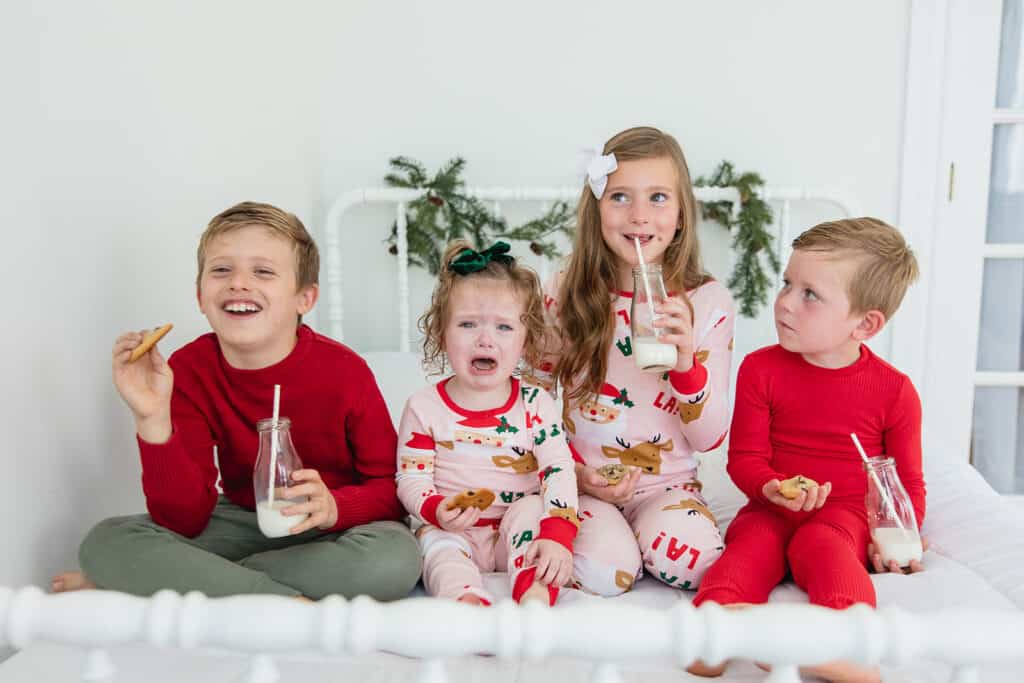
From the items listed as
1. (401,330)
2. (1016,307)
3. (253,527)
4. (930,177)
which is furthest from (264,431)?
(1016,307)

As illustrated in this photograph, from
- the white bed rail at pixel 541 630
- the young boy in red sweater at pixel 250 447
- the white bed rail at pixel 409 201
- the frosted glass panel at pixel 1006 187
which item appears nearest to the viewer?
the white bed rail at pixel 541 630

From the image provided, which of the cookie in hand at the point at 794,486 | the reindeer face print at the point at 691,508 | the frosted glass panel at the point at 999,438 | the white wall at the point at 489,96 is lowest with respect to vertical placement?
the frosted glass panel at the point at 999,438

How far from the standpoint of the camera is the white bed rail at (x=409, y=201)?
87.0 inches

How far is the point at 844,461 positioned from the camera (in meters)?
1.35

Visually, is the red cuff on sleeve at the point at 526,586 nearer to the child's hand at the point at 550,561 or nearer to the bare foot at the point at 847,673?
the child's hand at the point at 550,561

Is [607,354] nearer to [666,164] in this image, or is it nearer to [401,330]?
[666,164]

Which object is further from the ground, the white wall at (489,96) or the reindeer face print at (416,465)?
the white wall at (489,96)

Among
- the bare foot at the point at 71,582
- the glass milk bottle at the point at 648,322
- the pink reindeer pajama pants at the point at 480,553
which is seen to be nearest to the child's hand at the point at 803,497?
the glass milk bottle at the point at 648,322

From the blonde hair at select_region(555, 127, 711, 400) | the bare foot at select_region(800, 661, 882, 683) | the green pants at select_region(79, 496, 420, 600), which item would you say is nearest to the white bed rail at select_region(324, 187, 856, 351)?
the blonde hair at select_region(555, 127, 711, 400)

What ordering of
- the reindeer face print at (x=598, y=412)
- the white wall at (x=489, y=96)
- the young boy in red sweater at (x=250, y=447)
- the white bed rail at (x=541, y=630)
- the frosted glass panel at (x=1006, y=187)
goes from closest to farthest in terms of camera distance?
the white bed rail at (x=541, y=630) → the young boy in red sweater at (x=250, y=447) → the reindeer face print at (x=598, y=412) → the white wall at (x=489, y=96) → the frosted glass panel at (x=1006, y=187)

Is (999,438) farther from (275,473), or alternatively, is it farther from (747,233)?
(275,473)

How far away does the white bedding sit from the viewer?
0.98 meters

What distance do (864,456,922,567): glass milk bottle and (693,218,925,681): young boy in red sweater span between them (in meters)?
0.03

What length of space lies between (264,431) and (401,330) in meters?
1.30
